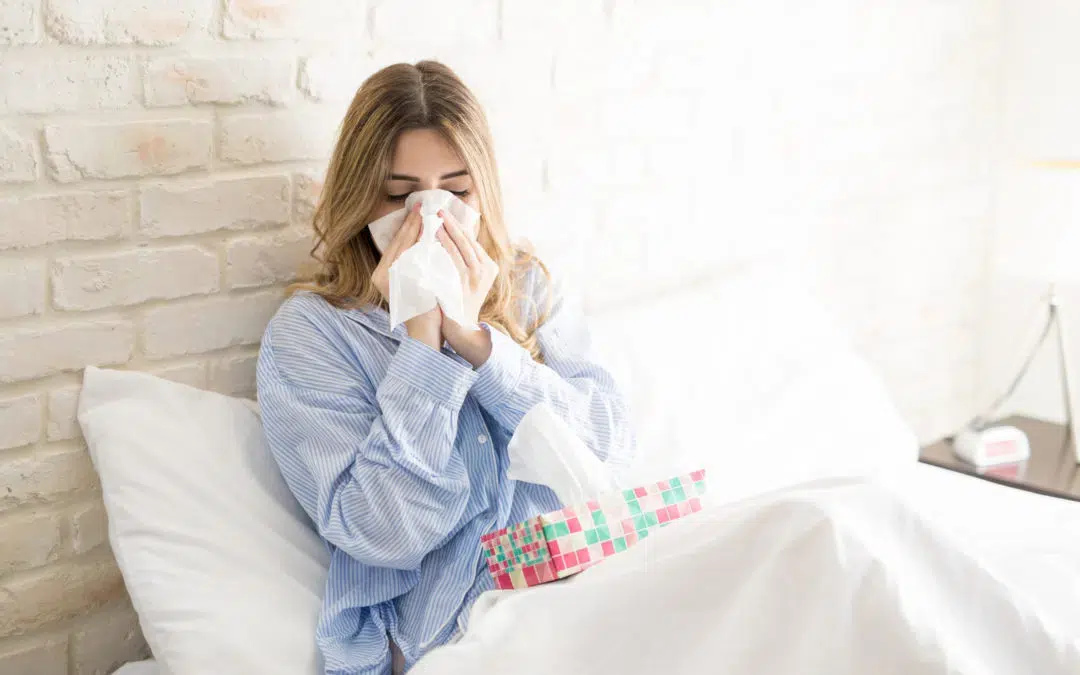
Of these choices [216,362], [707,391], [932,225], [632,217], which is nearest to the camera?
[216,362]

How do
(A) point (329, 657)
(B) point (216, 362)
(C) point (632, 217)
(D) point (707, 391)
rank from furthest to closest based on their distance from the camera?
1. (C) point (632, 217)
2. (D) point (707, 391)
3. (B) point (216, 362)
4. (A) point (329, 657)

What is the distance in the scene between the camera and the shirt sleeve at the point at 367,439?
142 cm

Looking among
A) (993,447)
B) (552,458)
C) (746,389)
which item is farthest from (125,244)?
(993,447)

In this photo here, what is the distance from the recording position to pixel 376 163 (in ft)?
4.96

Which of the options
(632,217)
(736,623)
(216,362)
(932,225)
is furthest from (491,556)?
(932,225)

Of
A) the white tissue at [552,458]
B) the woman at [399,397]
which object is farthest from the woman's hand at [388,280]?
the white tissue at [552,458]

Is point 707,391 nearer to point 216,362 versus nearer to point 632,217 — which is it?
point 632,217

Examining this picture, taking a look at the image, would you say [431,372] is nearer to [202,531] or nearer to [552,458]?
[552,458]

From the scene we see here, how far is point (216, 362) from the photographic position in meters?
1.60

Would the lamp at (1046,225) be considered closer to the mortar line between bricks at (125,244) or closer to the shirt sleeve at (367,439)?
the shirt sleeve at (367,439)

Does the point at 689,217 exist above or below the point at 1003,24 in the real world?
below

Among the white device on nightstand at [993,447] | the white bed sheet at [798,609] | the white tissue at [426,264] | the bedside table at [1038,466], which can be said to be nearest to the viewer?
the white bed sheet at [798,609]

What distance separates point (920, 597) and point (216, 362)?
98 centimetres

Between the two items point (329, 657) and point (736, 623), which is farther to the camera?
point (329, 657)
